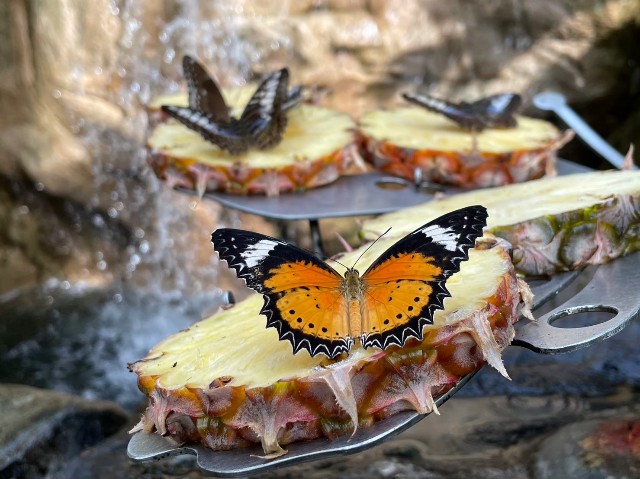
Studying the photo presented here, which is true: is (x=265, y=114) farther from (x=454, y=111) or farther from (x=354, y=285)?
(x=354, y=285)

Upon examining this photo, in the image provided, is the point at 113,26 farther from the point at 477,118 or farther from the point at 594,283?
the point at 594,283

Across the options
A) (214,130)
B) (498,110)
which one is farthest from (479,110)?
(214,130)

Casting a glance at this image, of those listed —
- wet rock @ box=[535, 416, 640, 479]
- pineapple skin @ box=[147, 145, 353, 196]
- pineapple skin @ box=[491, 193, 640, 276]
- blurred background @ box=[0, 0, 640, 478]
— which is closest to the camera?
pineapple skin @ box=[491, 193, 640, 276]

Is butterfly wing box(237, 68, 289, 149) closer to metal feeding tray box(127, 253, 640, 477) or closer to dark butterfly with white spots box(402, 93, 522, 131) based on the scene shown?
dark butterfly with white spots box(402, 93, 522, 131)

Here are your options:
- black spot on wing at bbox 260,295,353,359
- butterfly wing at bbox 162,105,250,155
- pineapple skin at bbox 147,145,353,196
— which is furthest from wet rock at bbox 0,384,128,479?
black spot on wing at bbox 260,295,353,359

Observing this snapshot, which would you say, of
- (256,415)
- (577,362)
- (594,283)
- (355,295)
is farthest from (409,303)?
(577,362)
